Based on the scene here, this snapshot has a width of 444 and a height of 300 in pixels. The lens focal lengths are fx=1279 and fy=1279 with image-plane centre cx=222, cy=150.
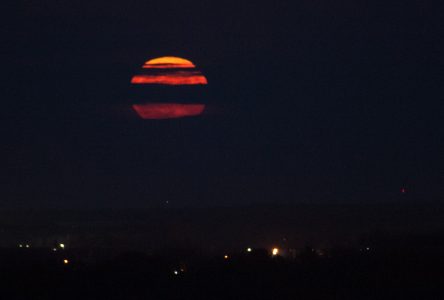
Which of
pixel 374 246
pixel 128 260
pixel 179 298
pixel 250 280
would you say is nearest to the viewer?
pixel 179 298

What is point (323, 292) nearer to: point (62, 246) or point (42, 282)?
point (42, 282)

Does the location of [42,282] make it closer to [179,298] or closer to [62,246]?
[179,298]

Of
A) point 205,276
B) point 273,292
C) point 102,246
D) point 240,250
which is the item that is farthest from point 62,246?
point 273,292

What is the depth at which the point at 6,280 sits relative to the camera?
116 feet

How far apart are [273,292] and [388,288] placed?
326cm

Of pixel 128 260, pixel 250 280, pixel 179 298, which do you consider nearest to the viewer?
pixel 179 298

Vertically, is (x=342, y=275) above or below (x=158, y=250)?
below

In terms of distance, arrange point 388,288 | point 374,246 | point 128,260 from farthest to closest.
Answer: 1. point 374,246
2. point 128,260
3. point 388,288

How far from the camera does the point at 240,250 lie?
52094mm

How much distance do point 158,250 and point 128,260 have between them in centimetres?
840

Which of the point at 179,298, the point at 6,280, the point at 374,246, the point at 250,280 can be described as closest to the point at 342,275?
the point at 250,280

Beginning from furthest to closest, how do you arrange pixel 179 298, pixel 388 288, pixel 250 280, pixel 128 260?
pixel 128 260 → pixel 250 280 → pixel 388 288 → pixel 179 298

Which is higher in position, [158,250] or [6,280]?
[158,250]

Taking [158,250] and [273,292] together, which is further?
[158,250]
